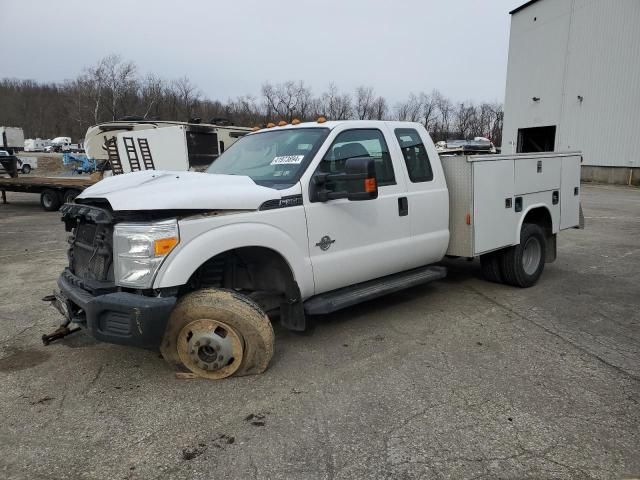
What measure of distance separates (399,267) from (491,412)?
6.37 ft

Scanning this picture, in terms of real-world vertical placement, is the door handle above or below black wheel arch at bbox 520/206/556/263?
above

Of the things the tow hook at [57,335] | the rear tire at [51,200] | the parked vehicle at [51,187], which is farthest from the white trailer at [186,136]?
the tow hook at [57,335]

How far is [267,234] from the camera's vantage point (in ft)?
12.6

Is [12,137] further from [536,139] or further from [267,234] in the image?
[267,234]

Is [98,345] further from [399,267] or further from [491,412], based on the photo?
[491,412]

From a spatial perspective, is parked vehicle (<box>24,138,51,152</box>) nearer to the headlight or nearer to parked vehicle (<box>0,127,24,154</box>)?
parked vehicle (<box>0,127,24,154</box>)

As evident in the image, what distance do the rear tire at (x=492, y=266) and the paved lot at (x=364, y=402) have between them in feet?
2.43

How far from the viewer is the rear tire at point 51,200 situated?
16125 mm

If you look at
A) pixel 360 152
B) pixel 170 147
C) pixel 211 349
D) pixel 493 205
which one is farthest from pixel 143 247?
pixel 170 147

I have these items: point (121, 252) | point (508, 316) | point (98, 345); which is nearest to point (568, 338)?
point (508, 316)

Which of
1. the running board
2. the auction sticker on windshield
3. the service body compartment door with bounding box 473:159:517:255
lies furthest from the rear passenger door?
the auction sticker on windshield

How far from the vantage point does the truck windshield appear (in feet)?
13.9

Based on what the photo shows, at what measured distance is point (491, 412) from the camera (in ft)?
10.9

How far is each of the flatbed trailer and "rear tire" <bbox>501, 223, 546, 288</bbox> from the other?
1360 cm
